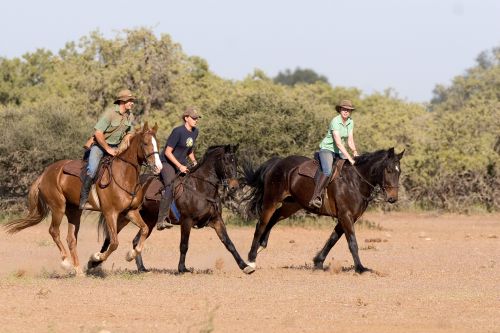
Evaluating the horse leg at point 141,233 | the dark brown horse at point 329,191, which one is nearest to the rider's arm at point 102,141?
the horse leg at point 141,233

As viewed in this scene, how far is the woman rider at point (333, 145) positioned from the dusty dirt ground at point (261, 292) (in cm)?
123

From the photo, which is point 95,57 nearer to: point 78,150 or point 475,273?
point 78,150

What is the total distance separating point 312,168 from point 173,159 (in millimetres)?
2363

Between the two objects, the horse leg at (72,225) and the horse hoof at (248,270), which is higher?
the horse leg at (72,225)

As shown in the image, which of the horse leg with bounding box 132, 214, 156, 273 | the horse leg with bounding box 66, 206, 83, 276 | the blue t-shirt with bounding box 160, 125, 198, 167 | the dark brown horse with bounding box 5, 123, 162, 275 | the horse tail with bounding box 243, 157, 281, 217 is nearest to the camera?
the dark brown horse with bounding box 5, 123, 162, 275

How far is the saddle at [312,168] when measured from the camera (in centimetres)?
1597

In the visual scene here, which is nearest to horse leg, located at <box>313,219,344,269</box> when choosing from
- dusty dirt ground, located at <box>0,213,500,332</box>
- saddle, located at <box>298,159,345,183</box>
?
dusty dirt ground, located at <box>0,213,500,332</box>

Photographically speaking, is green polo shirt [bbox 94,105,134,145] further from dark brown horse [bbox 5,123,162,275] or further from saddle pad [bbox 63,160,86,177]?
saddle pad [bbox 63,160,86,177]

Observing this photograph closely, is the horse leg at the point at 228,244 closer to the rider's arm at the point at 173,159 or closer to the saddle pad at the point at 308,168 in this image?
the rider's arm at the point at 173,159

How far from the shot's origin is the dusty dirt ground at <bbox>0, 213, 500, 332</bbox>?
10.4m

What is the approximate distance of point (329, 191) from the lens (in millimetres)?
16031

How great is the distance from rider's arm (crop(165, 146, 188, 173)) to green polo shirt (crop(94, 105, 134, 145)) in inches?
33.3

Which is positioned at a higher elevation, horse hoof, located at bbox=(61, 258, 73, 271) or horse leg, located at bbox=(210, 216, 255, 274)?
horse leg, located at bbox=(210, 216, 255, 274)

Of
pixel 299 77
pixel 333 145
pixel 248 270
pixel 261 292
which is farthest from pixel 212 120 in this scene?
pixel 299 77
